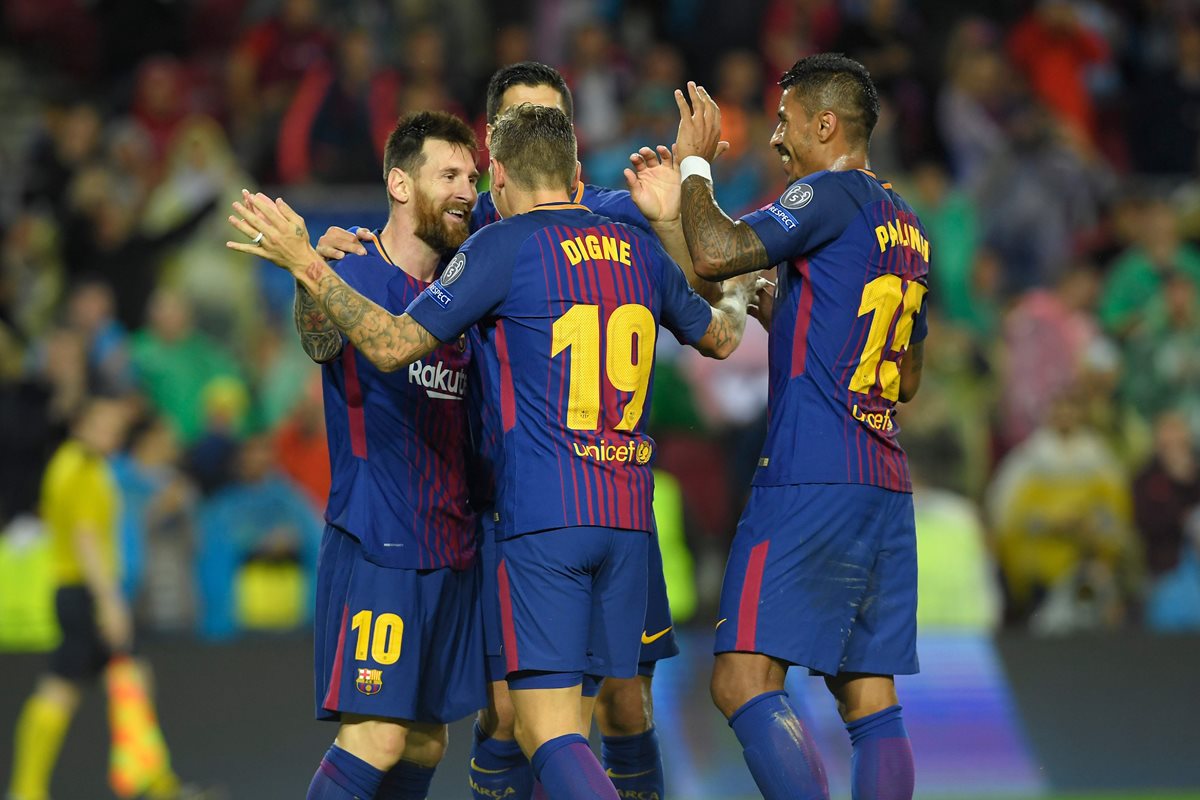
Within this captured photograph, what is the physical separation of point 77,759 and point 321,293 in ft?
17.0

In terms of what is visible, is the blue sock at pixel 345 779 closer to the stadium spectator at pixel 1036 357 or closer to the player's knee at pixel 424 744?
the player's knee at pixel 424 744

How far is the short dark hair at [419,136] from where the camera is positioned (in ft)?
19.3

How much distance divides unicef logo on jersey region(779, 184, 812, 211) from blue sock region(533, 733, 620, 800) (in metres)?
1.82

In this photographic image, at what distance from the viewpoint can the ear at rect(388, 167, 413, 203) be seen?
5914 mm

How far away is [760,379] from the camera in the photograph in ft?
38.4

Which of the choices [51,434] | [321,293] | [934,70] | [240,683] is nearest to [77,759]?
[240,683]

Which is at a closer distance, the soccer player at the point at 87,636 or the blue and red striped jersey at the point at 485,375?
the blue and red striped jersey at the point at 485,375

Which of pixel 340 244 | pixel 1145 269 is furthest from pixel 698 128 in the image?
pixel 1145 269

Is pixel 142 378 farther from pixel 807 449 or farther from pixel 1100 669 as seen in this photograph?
pixel 807 449

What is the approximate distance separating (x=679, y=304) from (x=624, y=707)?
4.74 ft

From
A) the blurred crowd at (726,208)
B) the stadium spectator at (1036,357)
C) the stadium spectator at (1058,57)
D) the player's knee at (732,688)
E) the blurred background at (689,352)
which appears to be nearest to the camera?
the player's knee at (732,688)

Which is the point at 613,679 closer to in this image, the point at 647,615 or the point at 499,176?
the point at 647,615

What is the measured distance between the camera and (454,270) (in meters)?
5.39

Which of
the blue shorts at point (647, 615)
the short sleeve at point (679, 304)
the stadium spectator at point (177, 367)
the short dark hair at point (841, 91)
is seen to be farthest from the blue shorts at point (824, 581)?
the stadium spectator at point (177, 367)
